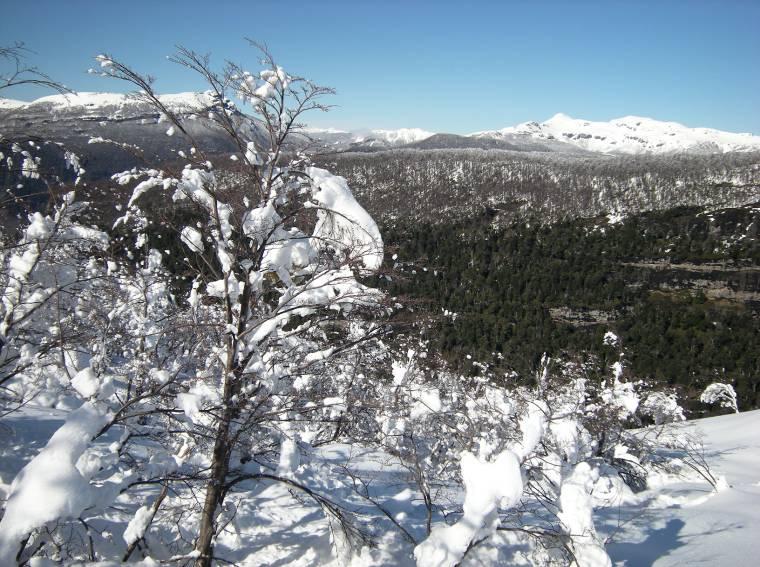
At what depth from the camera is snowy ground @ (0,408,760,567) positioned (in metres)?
5.21

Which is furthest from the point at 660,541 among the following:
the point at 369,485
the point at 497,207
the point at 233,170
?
the point at 497,207

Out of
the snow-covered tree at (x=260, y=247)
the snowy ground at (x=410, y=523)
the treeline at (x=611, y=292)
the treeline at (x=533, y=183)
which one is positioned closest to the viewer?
the snow-covered tree at (x=260, y=247)

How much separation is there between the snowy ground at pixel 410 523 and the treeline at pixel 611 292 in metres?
20.2

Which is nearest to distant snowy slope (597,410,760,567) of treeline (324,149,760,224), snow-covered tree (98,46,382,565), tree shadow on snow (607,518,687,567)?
tree shadow on snow (607,518,687,567)

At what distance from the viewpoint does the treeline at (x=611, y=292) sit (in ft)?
137

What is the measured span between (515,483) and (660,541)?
12.1 ft

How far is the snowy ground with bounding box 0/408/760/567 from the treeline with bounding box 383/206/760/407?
20.2 metres

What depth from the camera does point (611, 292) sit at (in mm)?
60656

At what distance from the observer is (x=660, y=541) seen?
223 inches

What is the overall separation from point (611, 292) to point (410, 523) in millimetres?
62979

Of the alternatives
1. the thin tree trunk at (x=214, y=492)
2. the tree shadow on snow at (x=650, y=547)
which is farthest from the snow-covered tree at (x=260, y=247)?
the tree shadow on snow at (x=650, y=547)

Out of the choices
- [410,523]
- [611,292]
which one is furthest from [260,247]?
[611,292]

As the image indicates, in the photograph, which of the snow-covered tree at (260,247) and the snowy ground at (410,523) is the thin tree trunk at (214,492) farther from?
the snowy ground at (410,523)

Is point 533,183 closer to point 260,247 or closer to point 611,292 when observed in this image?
point 611,292
